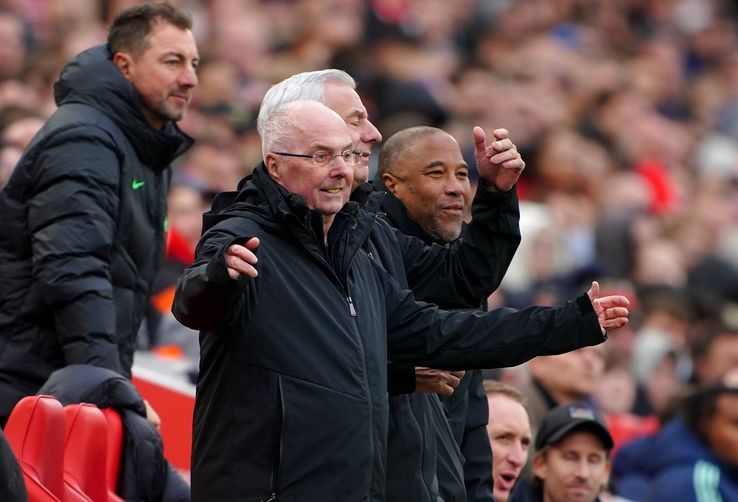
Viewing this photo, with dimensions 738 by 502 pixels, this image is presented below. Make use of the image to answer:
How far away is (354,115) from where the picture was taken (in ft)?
18.1

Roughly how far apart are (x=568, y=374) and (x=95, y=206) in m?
2.84

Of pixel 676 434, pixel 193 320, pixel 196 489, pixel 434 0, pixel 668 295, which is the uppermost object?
pixel 434 0

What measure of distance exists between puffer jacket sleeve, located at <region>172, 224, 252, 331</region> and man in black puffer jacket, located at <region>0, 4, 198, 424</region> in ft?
4.84

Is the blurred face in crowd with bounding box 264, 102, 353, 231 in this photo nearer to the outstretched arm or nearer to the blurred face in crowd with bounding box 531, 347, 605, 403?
the outstretched arm

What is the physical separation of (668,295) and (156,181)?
6.33m

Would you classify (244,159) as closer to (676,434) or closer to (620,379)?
(620,379)

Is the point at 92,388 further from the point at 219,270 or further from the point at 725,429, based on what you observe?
the point at 725,429

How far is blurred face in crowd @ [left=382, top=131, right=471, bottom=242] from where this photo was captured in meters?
5.88

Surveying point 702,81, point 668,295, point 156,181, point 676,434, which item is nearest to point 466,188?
point 156,181

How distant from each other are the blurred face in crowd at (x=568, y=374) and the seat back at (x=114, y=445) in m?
2.84

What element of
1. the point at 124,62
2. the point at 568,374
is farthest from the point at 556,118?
the point at 124,62

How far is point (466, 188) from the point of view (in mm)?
5945

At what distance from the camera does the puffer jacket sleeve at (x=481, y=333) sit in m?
4.98

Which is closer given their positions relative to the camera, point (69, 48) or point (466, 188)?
point (466, 188)
